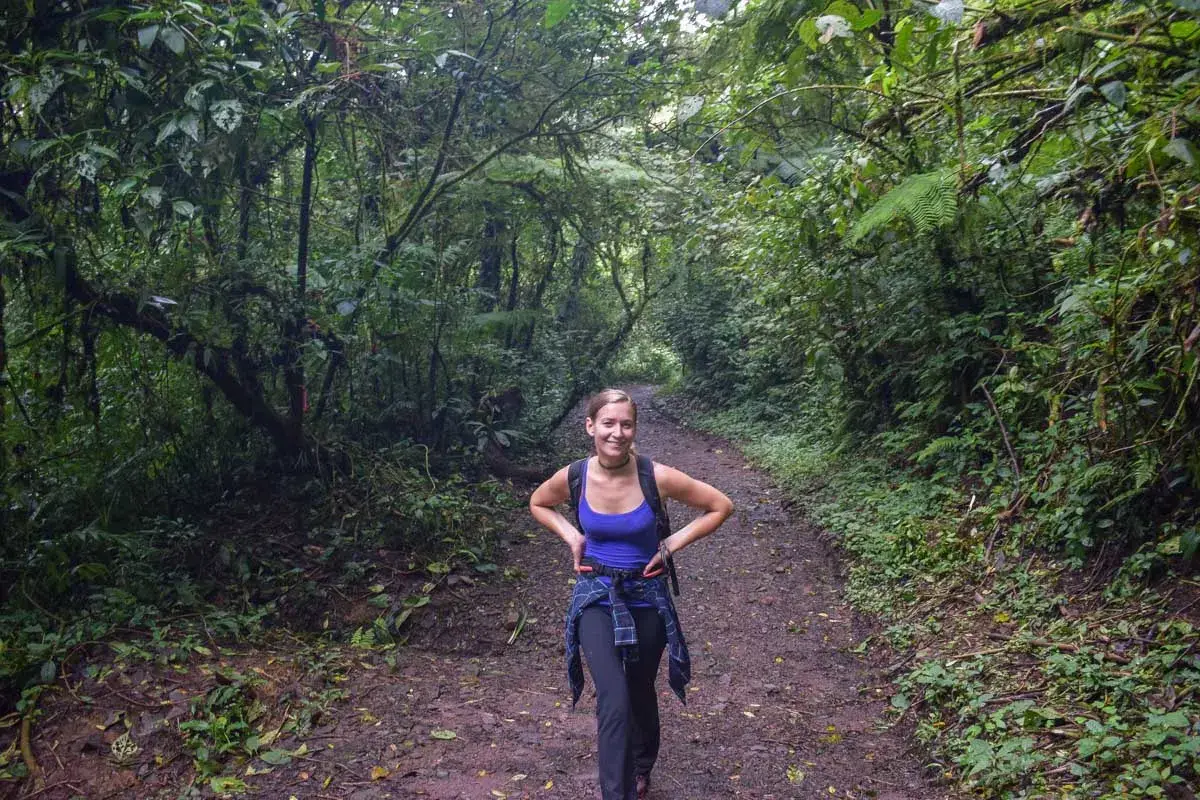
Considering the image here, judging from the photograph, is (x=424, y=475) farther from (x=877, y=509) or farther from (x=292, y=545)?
(x=877, y=509)

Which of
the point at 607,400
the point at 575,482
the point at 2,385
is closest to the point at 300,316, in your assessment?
the point at 2,385

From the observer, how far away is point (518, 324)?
1134cm

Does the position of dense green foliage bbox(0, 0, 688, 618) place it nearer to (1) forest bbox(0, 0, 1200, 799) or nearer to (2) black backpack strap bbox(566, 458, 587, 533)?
(1) forest bbox(0, 0, 1200, 799)

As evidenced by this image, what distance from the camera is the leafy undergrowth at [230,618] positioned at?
4.50 metres

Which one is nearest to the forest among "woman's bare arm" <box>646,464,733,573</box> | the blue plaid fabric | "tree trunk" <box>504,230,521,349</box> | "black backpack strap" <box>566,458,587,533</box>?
"tree trunk" <box>504,230,521,349</box>

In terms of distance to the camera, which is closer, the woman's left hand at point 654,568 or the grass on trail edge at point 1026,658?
the woman's left hand at point 654,568

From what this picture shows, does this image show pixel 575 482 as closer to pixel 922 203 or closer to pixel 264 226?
pixel 922 203

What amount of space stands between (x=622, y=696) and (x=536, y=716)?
2.12 metres

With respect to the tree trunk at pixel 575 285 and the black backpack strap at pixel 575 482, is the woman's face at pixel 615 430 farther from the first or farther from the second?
the tree trunk at pixel 575 285

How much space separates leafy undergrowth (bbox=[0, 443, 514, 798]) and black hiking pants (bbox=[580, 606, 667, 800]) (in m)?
1.93

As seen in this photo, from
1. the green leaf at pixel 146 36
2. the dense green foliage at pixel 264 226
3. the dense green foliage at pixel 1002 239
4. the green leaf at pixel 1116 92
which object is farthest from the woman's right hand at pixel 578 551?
the green leaf at pixel 146 36

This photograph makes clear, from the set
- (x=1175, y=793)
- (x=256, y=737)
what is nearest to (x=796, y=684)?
(x=1175, y=793)

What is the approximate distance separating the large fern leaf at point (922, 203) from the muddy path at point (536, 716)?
3.11m

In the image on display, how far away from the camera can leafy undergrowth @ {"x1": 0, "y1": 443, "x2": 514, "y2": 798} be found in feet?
14.8
